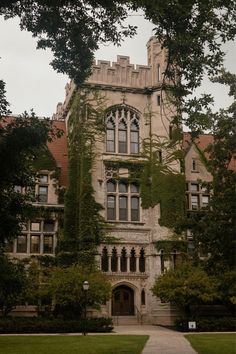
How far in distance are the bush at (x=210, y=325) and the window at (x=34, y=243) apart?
1105 cm

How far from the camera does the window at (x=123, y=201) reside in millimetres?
37750

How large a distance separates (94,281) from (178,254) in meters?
8.06

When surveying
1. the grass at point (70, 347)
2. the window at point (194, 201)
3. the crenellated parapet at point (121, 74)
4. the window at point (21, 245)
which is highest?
the crenellated parapet at point (121, 74)

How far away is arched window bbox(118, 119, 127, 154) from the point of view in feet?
129

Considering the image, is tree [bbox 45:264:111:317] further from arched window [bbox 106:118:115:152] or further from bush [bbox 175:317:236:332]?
arched window [bbox 106:118:115:152]

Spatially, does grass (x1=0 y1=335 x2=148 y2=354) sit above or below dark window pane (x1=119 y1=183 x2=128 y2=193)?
below

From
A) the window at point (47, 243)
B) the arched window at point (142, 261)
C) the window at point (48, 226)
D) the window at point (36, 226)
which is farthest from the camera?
the window at point (48, 226)

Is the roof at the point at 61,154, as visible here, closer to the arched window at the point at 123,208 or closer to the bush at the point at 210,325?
the arched window at the point at 123,208

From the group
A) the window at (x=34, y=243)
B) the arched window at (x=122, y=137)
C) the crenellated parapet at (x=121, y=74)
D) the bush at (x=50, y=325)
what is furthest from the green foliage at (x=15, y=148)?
the crenellated parapet at (x=121, y=74)

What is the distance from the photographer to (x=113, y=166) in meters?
38.3

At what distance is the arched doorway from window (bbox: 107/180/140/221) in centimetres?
497

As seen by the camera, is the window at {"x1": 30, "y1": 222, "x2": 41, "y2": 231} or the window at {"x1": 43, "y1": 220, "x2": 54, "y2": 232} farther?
the window at {"x1": 43, "y1": 220, "x2": 54, "y2": 232}

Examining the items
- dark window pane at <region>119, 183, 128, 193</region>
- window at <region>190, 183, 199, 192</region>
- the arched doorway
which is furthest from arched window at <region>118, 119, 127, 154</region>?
the arched doorway

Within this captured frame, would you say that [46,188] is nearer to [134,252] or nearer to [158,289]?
[134,252]
